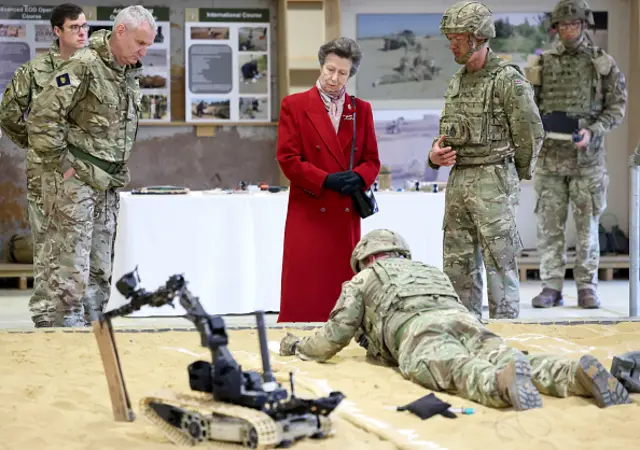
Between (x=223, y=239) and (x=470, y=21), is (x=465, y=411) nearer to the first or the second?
(x=470, y=21)

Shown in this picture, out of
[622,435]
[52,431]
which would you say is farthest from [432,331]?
[52,431]

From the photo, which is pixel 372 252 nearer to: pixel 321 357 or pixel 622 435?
pixel 321 357

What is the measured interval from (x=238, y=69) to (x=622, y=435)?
7.01 meters

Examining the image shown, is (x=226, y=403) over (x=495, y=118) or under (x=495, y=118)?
under

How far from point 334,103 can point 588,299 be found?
3124 mm

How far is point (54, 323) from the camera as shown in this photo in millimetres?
5852

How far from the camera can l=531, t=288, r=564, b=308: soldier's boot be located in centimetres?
813

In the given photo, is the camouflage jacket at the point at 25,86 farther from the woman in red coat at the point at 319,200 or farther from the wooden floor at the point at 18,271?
the wooden floor at the point at 18,271

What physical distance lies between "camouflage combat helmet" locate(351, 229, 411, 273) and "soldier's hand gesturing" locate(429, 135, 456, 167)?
3.56ft

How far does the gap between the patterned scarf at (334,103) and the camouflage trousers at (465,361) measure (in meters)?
1.93

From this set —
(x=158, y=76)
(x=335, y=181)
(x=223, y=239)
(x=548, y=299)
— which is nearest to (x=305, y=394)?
(x=335, y=181)

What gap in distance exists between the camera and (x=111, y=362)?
3830mm

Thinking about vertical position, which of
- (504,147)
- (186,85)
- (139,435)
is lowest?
(139,435)

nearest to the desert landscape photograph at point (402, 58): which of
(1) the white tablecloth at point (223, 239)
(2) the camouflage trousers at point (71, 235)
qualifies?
(1) the white tablecloth at point (223, 239)
